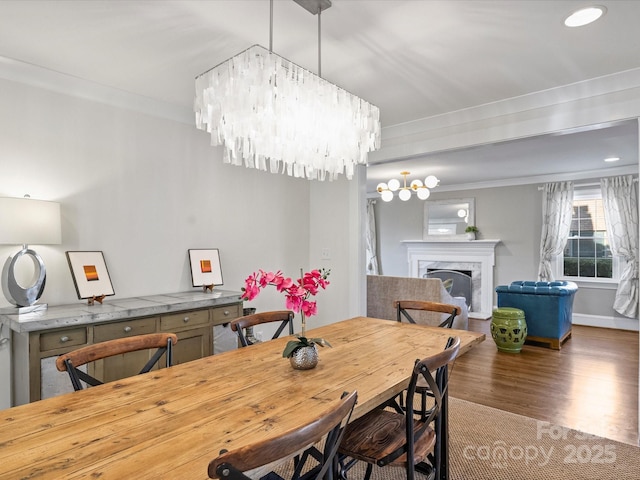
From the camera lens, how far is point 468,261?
7395 millimetres

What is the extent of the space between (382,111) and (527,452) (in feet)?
9.39

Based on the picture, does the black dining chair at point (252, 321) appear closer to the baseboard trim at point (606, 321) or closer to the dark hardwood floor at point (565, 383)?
the dark hardwood floor at point (565, 383)

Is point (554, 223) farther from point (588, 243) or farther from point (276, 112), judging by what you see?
point (276, 112)

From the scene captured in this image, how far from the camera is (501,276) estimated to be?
23.2 feet

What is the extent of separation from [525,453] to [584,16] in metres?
2.55

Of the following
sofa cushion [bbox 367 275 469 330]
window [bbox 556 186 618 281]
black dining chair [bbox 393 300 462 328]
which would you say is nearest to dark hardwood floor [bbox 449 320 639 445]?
sofa cushion [bbox 367 275 469 330]

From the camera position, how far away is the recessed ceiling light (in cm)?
200

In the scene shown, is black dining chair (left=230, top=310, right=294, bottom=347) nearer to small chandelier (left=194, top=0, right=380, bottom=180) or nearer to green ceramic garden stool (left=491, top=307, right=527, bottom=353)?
small chandelier (left=194, top=0, right=380, bottom=180)

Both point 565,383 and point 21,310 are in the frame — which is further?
point 565,383

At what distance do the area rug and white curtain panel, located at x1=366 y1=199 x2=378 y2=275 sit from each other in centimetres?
572

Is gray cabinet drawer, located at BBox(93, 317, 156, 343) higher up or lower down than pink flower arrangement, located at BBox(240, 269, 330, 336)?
lower down

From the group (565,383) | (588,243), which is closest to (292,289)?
(565,383)

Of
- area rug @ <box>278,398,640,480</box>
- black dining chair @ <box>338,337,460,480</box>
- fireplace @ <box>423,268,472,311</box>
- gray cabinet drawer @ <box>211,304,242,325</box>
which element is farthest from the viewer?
fireplace @ <box>423,268,472,311</box>

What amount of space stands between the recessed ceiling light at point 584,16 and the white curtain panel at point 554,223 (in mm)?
5040
